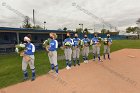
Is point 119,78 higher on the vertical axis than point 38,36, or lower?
lower

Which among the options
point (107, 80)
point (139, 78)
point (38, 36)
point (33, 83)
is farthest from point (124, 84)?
point (38, 36)

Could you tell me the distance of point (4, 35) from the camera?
25.1 metres

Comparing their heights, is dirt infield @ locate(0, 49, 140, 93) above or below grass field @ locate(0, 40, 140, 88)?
above

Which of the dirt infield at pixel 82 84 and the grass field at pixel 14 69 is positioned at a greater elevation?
the dirt infield at pixel 82 84

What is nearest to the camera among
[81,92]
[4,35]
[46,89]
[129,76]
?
[81,92]

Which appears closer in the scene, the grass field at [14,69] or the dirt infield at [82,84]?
the dirt infield at [82,84]

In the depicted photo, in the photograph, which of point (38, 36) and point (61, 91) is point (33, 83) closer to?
point (61, 91)

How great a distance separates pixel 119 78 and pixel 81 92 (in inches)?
116

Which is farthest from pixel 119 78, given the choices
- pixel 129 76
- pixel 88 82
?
pixel 88 82

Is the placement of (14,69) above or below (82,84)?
below

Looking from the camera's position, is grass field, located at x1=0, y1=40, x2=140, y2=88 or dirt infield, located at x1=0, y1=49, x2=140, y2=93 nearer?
dirt infield, located at x1=0, y1=49, x2=140, y2=93

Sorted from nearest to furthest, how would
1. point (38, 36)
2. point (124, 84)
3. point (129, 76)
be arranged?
point (124, 84) → point (129, 76) → point (38, 36)

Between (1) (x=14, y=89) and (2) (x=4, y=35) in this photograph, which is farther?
(2) (x=4, y=35)

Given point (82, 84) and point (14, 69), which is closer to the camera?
point (82, 84)
